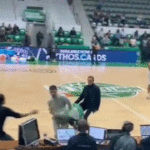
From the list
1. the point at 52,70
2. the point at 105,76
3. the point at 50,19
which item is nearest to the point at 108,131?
the point at 105,76

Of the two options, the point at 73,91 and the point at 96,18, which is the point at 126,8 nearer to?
the point at 96,18

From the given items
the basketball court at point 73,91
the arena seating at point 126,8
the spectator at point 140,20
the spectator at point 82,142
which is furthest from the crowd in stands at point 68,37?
the spectator at point 82,142

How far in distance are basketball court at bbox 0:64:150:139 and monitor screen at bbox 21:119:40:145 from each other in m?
2.84

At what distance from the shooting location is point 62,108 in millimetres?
7277

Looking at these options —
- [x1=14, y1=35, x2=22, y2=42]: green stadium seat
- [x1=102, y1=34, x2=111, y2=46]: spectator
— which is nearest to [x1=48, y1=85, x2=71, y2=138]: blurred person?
[x1=14, y1=35, x2=22, y2=42]: green stadium seat

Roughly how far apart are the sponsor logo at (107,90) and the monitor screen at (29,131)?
7586 millimetres

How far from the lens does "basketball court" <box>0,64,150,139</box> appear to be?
10.1 meters

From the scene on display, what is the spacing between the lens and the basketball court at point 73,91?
33.2 feet

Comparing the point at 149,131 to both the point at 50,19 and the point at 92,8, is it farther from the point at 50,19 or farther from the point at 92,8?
the point at 92,8

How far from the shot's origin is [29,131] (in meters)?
5.59

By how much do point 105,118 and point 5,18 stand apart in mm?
20916

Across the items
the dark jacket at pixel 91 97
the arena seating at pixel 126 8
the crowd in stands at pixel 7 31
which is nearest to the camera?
the dark jacket at pixel 91 97

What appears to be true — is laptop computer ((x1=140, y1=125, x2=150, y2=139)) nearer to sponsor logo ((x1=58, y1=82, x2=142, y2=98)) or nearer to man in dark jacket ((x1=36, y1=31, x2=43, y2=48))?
sponsor logo ((x1=58, y1=82, x2=142, y2=98))

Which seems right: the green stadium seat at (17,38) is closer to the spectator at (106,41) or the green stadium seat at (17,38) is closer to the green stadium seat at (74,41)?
the green stadium seat at (74,41)
